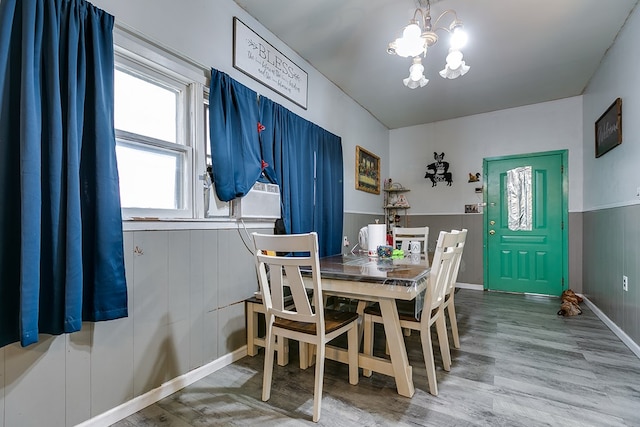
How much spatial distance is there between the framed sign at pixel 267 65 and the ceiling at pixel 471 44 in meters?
0.17

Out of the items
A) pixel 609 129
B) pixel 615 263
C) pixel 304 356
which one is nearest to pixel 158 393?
pixel 304 356

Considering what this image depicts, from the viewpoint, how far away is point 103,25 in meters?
1.48

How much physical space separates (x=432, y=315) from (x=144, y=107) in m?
2.17

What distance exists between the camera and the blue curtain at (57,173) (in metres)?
1.19

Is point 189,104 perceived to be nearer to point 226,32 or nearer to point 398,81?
point 226,32

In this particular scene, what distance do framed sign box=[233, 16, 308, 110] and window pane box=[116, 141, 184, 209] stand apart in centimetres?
92

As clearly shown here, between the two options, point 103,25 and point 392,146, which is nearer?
point 103,25

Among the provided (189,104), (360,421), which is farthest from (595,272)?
(189,104)

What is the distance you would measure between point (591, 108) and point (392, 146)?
2.58m

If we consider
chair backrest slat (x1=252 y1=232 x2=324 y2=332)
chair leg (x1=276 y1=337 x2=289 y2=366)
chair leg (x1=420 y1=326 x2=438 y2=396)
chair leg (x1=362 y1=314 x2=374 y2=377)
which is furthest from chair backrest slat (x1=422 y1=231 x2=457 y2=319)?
chair leg (x1=276 y1=337 x2=289 y2=366)

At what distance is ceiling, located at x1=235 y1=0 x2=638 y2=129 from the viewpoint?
234 centimetres

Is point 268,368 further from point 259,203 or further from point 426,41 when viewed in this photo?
point 426,41

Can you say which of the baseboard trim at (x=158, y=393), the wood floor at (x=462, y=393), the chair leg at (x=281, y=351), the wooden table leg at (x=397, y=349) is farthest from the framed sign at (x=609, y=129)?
the baseboard trim at (x=158, y=393)

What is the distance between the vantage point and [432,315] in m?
1.92
